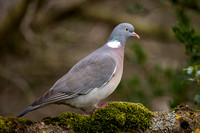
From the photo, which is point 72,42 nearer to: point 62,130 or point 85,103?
point 85,103

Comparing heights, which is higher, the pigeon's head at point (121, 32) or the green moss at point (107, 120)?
the pigeon's head at point (121, 32)

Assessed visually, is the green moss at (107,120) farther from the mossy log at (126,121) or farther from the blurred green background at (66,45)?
the blurred green background at (66,45)

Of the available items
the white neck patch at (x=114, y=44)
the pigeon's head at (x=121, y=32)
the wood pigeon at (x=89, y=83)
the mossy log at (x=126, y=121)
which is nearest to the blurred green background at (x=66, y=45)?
the pigeon's head at (x=121, y=32)

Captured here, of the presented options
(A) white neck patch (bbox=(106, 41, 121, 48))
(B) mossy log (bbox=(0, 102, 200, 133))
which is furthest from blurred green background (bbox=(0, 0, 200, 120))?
(B) mossy log (bbox=(0, 102, 200, 133))

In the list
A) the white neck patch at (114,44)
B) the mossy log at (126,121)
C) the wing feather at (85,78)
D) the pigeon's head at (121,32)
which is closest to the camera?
the mossy log at (126,121)

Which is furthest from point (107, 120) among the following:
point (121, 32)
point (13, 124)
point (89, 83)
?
point (121, 32)

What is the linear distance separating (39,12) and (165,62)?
3487 millimetres

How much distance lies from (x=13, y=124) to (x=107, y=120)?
0.95 meters

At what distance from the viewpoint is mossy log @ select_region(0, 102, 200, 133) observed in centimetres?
308

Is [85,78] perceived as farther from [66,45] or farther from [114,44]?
[66,45]

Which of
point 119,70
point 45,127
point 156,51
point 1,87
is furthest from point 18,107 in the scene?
point 45,127

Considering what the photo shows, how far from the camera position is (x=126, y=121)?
3.20 metres

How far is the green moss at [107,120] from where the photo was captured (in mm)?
3098

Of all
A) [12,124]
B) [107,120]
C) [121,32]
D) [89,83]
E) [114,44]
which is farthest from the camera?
[121,32]
